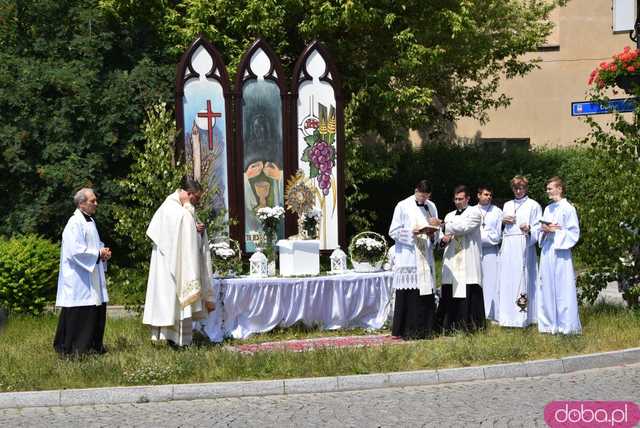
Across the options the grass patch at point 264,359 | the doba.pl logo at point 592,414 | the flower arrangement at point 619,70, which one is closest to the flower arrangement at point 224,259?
the grass patch at point 264,359

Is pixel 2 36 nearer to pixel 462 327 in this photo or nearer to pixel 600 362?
pixel 462 327

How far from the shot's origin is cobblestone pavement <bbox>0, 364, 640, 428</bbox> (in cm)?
728

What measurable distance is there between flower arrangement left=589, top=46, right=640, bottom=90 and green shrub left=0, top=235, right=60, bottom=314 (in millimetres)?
7833

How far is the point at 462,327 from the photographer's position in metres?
11.1

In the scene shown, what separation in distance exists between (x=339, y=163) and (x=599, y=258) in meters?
3.91

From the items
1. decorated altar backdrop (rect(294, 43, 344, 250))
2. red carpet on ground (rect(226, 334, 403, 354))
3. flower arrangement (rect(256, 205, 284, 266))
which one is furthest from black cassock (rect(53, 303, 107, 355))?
decorated altar backdrop (rect(294, 43, 344, 250))

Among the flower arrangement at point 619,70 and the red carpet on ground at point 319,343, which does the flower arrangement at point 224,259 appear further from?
the flower arrangement at point 619,70

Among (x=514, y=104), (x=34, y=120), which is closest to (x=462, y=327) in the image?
(x=34, y=120)

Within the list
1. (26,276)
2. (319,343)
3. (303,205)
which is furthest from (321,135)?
(26,276)

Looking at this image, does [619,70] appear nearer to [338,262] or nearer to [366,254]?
[366,254]

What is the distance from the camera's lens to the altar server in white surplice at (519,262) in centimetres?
1159

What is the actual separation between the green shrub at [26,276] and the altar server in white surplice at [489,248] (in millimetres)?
6069

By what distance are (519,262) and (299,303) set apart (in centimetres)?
274

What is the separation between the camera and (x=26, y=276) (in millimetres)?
13398
